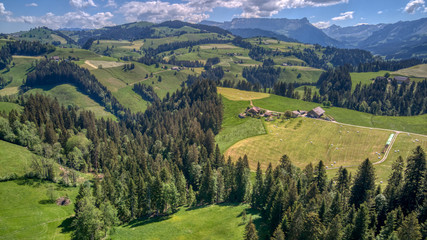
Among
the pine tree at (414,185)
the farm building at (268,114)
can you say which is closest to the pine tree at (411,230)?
the pine tree at (414,185)

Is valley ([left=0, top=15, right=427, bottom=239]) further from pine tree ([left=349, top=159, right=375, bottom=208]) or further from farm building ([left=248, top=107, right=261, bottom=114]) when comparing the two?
farm building ([left=248, top=107, right=261, bottom=114])

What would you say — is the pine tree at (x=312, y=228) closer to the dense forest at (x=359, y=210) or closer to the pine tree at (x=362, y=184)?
the dense forest at (x=359, y=210)

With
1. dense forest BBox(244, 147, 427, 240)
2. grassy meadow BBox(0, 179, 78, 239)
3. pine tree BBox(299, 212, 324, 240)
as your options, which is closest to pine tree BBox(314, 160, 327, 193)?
dense forest BBox(244, 147, 427, 240)

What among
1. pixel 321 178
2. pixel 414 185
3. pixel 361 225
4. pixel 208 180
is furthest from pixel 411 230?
pixel 208 180

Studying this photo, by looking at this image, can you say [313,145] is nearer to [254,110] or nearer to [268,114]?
[268,114]

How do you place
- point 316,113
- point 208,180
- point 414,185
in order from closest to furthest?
point 414,185, point 208,180, point 316,113

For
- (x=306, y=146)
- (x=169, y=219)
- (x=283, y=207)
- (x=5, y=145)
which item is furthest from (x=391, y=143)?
(x=5, y=145)

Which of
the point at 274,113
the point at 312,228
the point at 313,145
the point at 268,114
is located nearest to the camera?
the point at 312,228
